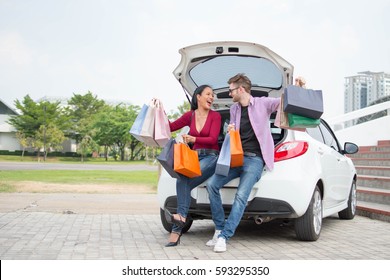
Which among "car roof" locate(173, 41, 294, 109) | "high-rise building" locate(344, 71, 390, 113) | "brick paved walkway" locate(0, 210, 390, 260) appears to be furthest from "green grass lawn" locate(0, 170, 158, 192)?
"car roof" locate(173, 41, 294, 109)

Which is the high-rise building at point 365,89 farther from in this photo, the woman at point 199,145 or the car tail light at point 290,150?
the woman at point 199,145

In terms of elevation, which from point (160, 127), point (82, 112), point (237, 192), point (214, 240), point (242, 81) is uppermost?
point (82, 112)

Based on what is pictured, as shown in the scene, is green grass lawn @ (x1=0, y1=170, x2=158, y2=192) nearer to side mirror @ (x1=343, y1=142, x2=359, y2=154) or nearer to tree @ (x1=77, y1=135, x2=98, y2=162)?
side mirror @ (x1=343, y1=142, x2=359, y2=154)

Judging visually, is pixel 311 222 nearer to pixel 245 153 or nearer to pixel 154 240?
pixel 245 153

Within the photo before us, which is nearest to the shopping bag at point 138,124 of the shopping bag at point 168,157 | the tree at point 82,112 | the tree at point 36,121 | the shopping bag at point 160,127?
the shopping bag at point 160,127

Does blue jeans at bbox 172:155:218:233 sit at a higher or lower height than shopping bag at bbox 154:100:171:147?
lower

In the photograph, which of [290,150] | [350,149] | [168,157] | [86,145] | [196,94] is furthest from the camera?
[86,145]

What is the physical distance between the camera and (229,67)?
619cm

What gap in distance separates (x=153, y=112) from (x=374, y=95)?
62.8 feet

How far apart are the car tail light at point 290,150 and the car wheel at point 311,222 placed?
1.75ft

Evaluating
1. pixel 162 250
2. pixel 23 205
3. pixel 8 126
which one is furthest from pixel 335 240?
pixel 8 126

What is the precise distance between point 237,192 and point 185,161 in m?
0.63

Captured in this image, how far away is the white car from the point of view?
5.41 meters

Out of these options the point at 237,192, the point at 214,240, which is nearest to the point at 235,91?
the point at 237,192
